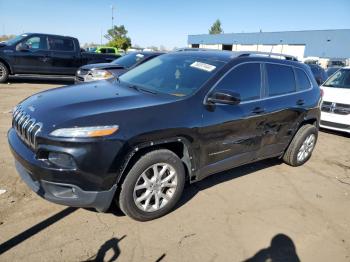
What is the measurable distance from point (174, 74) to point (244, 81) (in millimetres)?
895

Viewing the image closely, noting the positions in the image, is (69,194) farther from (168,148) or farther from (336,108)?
(336,108)

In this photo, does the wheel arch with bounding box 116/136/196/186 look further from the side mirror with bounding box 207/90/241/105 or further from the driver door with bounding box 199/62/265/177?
the side mirror with bounding box 207/90/241/105

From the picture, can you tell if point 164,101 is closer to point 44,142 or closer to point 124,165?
point 124,165

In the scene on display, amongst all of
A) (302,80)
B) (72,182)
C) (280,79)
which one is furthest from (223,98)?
(302,80)

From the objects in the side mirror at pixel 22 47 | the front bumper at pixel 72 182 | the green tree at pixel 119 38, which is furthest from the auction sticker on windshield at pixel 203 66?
the green tree at pixel 119 38

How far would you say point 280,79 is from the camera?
479 centimetres

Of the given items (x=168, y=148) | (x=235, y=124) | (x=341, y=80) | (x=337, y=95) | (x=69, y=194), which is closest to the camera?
(x=69, y=194)

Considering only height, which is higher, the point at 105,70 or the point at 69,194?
the point at 105,70

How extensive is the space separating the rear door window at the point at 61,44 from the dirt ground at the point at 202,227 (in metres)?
8.76

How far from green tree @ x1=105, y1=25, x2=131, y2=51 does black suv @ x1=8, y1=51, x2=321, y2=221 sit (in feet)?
160

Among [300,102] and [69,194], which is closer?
[69,194]

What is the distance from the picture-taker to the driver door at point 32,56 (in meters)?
11.9

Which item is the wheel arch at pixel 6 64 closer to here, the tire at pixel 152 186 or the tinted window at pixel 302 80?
the tinted window at pixel 302 80

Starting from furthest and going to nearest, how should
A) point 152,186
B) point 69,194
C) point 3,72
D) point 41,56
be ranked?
point 41,56
point 3,72
point 152,186
point 69,194
